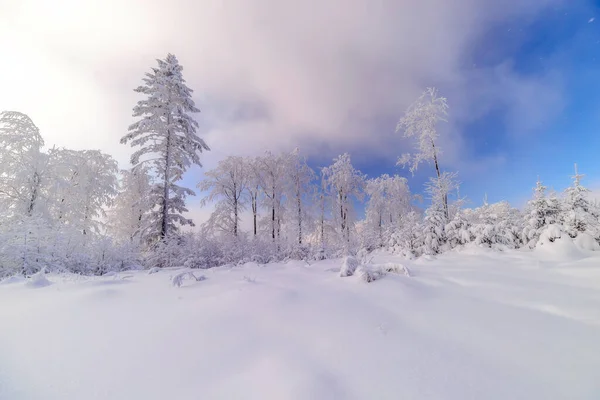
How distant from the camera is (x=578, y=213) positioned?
6.21m

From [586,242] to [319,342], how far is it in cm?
700

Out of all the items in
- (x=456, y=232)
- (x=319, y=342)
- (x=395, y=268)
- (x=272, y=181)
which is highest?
(x=272, y=181)

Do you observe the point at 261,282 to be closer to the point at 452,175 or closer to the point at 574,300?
the point at 574,300

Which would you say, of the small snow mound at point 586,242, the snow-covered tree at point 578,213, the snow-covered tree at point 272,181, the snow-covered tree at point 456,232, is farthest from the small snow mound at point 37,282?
the snow-covered tree at point 272,181

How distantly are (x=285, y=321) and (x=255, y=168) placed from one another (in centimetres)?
1733

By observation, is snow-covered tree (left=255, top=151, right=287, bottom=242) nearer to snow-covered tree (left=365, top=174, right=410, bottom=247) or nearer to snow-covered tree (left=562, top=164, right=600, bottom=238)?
snow-covered tree (left=365, top=174, right=410, bottom=247)

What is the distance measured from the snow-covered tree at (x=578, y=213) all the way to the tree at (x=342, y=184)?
14.1 meters

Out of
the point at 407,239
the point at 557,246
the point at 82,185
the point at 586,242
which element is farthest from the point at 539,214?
the point at 82,185

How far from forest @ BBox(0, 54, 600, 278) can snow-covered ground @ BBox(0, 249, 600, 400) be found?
3.79m

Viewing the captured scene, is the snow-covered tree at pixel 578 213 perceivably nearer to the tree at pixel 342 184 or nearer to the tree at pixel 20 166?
the tree at pixel 342 184

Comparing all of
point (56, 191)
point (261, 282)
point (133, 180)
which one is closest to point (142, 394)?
point (261, 282)

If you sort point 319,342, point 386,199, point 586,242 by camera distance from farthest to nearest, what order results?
point 386,199 → point 586,242 → point 319,342

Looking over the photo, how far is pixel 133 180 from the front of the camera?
58.1 ft

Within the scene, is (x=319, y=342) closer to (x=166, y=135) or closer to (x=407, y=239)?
(x=407, y=239)
